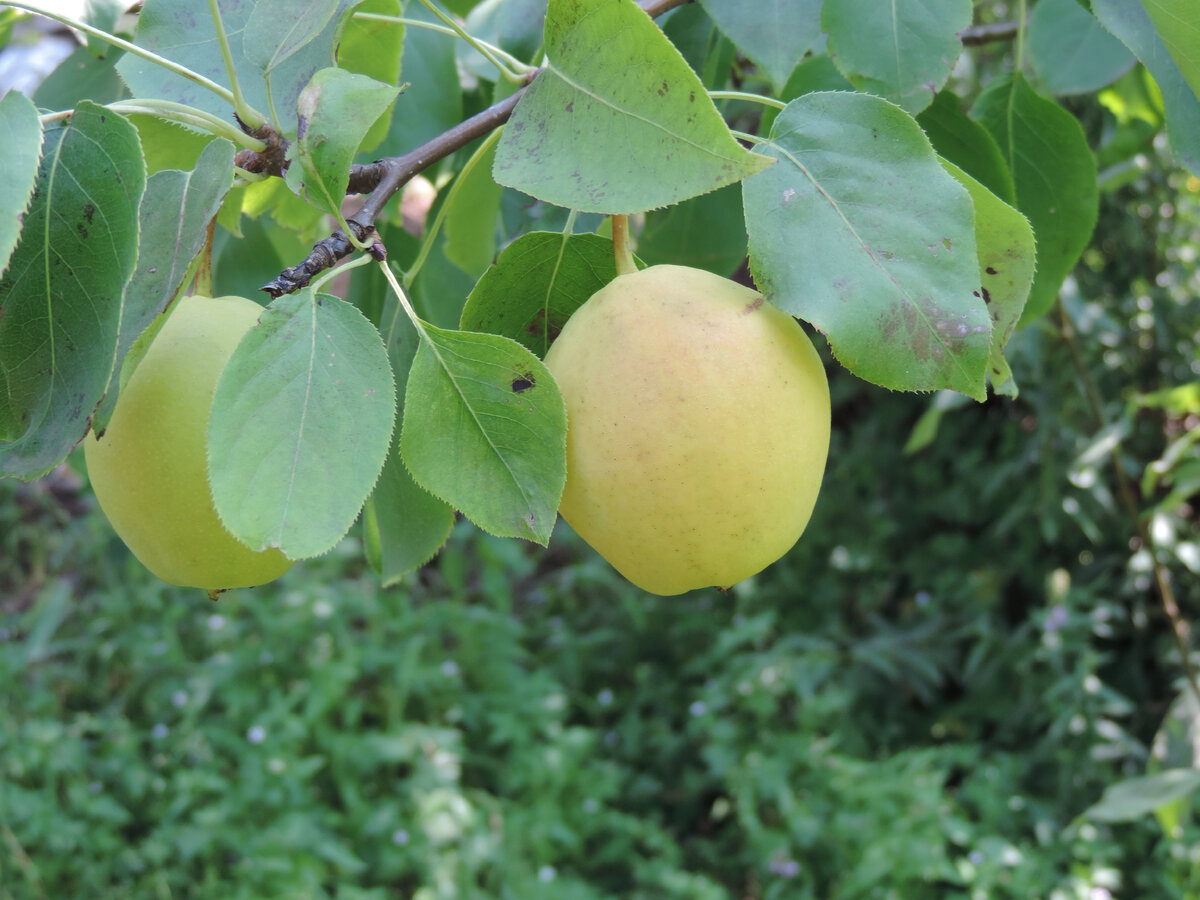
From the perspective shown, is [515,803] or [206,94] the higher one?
[206,94]

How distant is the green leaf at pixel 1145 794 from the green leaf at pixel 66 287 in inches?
52.0

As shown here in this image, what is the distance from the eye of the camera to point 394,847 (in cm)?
193

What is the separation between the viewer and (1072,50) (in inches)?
32.8

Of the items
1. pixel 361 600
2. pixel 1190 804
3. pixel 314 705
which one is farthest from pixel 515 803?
pixel 1190 804

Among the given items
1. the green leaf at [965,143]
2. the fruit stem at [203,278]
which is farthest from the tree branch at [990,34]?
the fruit stem at [203,278]

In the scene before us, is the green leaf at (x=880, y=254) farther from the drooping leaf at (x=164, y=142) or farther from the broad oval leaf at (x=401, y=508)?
the drooping leaf at (x=164, y=142)

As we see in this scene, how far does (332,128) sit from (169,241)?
0.09 metres

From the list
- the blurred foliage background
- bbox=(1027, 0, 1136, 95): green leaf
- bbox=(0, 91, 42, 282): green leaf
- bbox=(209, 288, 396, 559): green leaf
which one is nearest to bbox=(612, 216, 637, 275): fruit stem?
bbox=(209, 288, 396, 559): green leaf

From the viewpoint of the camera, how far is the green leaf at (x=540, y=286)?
0.51 m

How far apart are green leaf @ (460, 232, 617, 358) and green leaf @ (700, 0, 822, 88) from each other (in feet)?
0.55

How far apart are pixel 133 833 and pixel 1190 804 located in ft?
6.55

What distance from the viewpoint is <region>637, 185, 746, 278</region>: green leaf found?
2.52 ft

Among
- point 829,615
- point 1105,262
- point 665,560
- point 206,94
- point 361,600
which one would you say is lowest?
point 829,615

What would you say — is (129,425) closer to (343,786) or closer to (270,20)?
(270,20)
